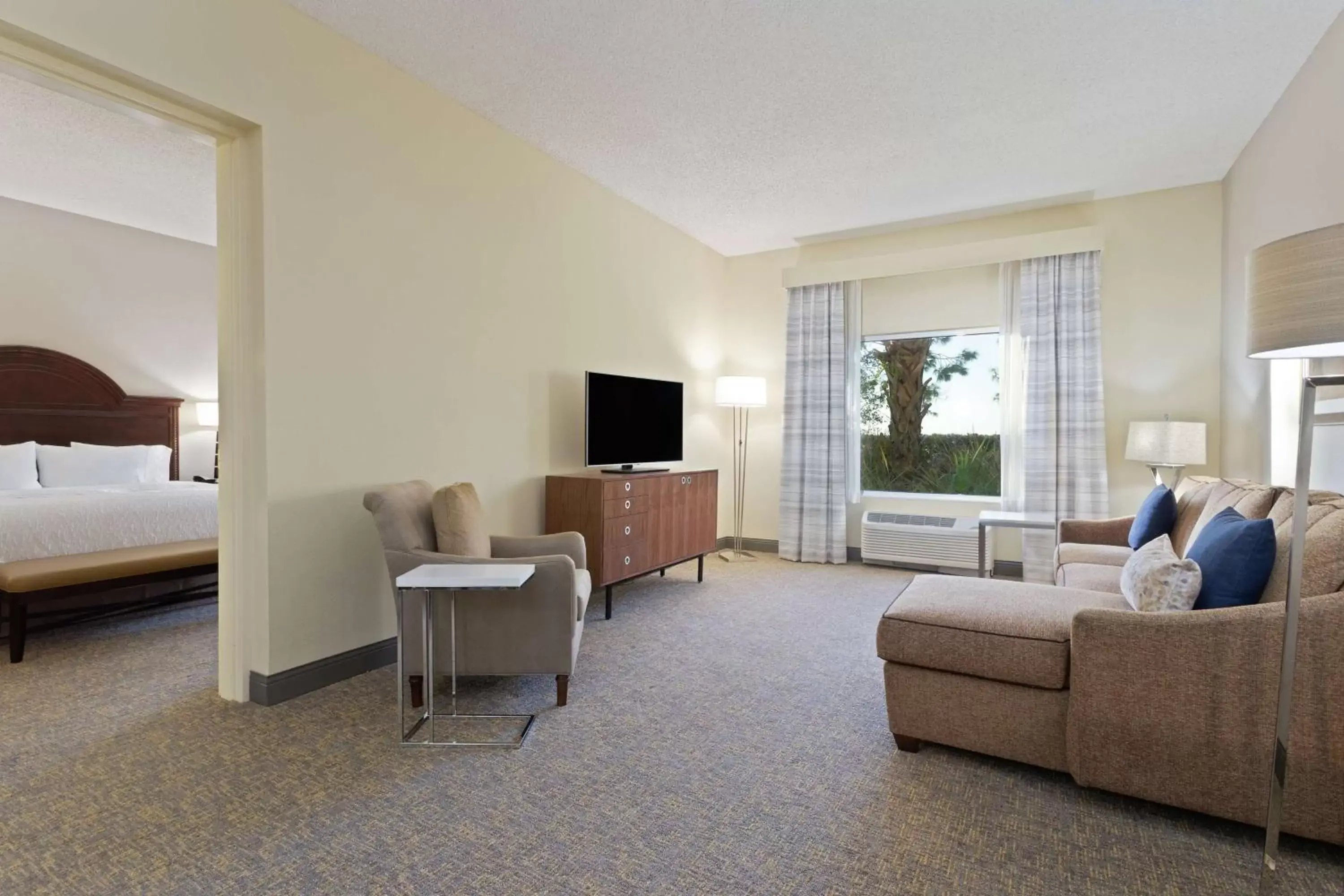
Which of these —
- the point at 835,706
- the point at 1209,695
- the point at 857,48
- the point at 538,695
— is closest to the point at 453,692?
the point at 538,695

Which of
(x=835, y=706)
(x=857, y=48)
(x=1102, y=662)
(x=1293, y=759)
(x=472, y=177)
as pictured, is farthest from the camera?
(x=472, y=177)

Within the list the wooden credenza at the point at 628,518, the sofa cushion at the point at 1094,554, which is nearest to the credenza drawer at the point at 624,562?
the wooden credenza at the point at 628,518

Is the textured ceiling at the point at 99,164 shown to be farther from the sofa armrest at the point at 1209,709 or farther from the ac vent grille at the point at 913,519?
the ac vent grille at the point at 913,519

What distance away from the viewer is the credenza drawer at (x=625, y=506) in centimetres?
392

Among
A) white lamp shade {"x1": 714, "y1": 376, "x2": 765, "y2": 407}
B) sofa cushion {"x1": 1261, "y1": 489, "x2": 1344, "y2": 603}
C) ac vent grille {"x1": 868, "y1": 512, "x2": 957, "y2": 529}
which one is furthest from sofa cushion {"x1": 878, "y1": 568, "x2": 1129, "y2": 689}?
white lamp shade {"x1": 714, "y1": 376, "x2": 765, "y2": 407}

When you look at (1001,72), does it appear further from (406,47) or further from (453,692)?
(453,692)

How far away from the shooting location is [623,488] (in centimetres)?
404

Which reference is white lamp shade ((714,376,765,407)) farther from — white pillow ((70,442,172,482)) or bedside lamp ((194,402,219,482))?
white pillow ((70,442,172,482))

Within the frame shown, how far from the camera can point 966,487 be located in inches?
217

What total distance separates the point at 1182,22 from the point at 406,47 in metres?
3.30

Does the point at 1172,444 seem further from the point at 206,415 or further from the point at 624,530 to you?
the point at 206,415

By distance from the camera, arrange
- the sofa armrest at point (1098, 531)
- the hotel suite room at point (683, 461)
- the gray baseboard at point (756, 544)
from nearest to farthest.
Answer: the hotel suite room at point (683, 461) → the sofa armrest at point (1098, 531) → the gray baseboard at point (756, 544)

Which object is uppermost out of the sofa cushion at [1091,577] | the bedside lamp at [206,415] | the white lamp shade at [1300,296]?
the white lamp shade at [1300,296]

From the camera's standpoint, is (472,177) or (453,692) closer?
(453,692)
